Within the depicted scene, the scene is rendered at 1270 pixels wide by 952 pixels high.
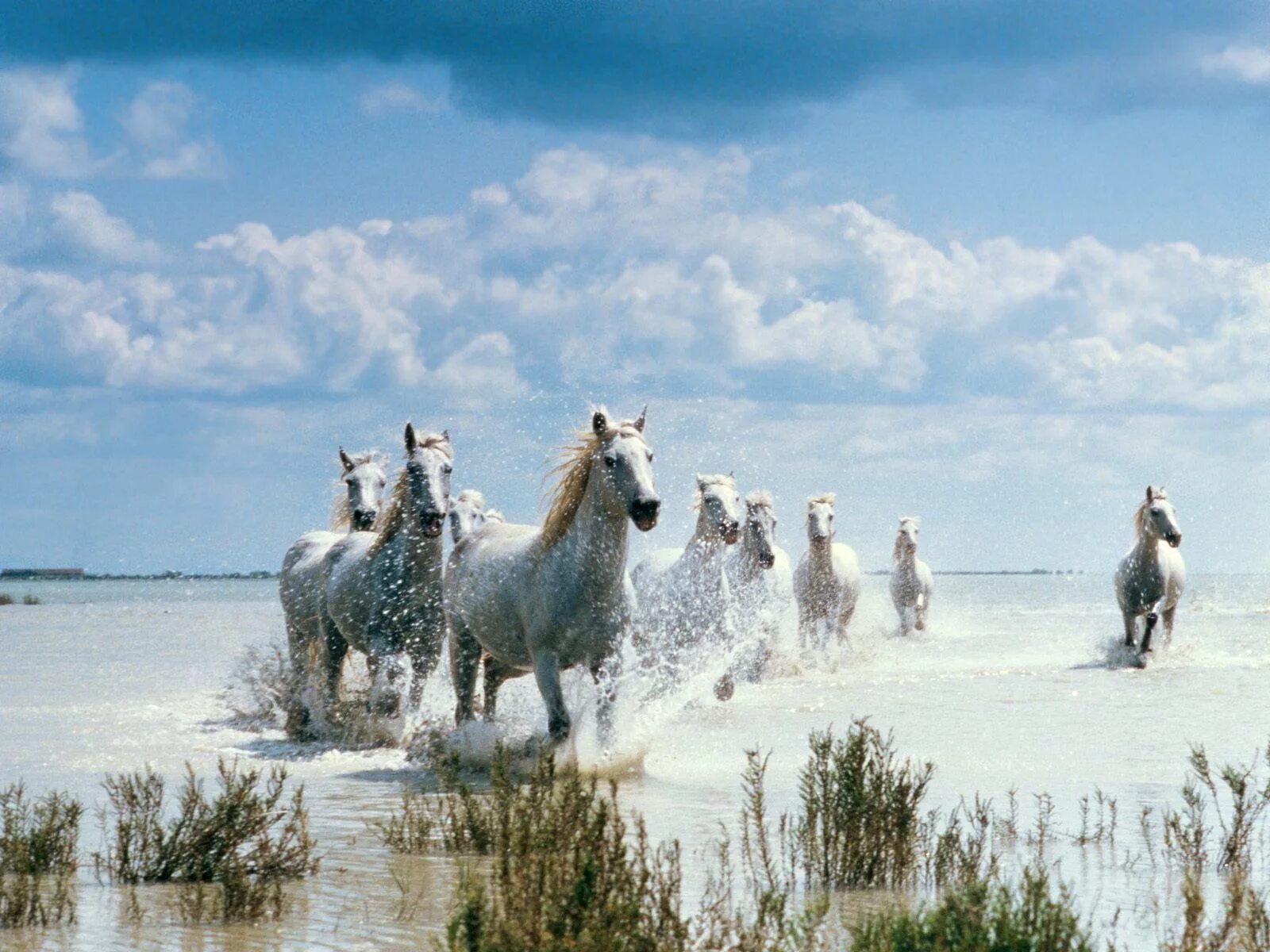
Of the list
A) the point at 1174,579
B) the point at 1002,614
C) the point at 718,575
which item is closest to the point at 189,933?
the point at 718,575

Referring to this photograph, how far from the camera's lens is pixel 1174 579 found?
1856 centimetres

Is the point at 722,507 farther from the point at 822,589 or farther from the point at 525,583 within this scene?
the point at 822,589

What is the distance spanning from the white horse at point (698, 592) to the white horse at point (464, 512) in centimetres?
214

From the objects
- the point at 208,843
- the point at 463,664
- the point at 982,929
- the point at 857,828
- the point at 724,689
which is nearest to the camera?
the point at 982,929

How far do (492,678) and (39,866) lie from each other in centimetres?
515

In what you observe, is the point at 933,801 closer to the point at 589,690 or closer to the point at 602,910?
the point at 589,690

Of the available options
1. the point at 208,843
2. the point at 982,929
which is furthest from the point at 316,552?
the point at 982,929

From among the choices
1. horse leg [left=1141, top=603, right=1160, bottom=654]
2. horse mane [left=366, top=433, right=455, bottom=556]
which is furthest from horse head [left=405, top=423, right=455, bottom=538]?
horse leg [left=1141, top=603, right=1160, bottom=654]

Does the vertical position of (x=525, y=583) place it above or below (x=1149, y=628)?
above

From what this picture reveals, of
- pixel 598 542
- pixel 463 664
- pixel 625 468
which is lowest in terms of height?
pixel 463 664

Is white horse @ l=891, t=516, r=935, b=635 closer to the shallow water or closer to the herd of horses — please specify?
the shallow water

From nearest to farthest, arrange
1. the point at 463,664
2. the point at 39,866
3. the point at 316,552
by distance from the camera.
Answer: the point at 39,866 < the point at 463,664 < the point at 316,552

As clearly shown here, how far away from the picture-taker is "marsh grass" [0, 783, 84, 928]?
16.5 ft

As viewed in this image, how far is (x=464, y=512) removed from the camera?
1182 cm
